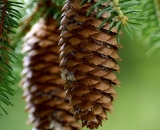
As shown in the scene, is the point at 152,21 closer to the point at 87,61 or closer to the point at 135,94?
the point at 87,61

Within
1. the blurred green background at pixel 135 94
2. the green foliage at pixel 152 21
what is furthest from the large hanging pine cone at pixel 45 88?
the blurred green background at pixel 135 94

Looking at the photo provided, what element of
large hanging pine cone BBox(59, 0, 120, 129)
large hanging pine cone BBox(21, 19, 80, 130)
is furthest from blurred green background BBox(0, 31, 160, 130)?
large hanging pine cone BBox(59, 0, 120, 129)

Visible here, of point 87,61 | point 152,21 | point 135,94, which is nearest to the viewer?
point 87,61

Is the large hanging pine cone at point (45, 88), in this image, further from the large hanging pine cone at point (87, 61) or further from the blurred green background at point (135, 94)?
the blurred green background at point (135, 94)

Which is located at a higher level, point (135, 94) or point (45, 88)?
point (135, 94)

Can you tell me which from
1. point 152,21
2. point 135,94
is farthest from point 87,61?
point 135,94

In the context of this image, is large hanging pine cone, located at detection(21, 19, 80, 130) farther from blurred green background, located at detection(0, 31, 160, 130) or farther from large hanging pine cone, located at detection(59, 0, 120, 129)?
blurred green background, located at detection(0, 31, 160, 130)
